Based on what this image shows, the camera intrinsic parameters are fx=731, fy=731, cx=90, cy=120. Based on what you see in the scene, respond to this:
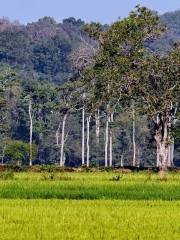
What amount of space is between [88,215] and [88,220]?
3.13 ft

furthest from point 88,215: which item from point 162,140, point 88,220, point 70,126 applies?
point 70,126

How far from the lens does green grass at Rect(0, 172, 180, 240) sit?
1522cm

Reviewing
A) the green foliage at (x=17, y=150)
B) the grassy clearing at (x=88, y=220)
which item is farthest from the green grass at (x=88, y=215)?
the green foliage at (x=17, y=150)

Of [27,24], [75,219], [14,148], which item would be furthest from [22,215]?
[27,24]

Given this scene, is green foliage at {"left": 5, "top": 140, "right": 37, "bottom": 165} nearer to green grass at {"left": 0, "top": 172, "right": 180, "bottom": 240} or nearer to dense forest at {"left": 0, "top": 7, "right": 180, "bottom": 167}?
dense forest at {"left": 0, "top": 7, "right": 180, "bottom": 167}

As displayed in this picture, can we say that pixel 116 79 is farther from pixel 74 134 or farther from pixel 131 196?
pixel 74 134

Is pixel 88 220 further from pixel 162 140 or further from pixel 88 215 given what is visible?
pixel 162 140

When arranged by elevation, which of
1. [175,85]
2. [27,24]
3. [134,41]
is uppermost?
[27,24]

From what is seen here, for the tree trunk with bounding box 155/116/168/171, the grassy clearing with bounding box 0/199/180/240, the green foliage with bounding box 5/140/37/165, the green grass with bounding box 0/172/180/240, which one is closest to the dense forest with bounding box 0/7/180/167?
the green foliage with bounding box 5/140/37/165

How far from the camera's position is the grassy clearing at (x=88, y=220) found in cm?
1509

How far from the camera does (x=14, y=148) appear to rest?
72.1m

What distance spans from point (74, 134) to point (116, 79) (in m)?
41.4

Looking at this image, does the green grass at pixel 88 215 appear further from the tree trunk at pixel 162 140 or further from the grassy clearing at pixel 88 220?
the tree trunk at pixel 162 140

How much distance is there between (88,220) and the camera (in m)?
17.5
